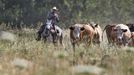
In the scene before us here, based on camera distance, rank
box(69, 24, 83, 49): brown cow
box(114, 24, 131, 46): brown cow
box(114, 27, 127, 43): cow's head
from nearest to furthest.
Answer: box(114, 24, 131, 46): brown cow < box(114, 27, 127, 43): cow's head < box(69, 24, 83, 49): brown cow

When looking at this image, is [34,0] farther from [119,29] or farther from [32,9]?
[119,29]

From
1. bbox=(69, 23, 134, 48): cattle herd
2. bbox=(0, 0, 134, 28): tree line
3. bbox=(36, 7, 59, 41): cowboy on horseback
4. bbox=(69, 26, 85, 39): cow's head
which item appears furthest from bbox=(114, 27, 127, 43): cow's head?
bbox=(0, 0, 134, 28): tree line

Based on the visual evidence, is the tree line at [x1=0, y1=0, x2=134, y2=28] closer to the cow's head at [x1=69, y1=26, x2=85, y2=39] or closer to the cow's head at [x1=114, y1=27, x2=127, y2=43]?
the cow's head at [x1=69, y1=26, x2=85, y2=39]

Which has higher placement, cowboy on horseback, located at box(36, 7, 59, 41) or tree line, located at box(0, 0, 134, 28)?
tree line, located at box(0, 0, 134, 28)

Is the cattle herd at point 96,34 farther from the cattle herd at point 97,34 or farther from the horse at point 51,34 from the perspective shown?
the horse at point 51,34

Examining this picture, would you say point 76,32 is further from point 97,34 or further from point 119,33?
point 97,34

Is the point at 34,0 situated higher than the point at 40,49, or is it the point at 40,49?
the point at 34,0

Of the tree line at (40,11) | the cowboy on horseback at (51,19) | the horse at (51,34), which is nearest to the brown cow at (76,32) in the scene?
the cowboy on horseback at (51,19)

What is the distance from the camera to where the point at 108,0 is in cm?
4981

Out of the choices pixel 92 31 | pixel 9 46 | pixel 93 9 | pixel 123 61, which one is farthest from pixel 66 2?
pixel 123 61

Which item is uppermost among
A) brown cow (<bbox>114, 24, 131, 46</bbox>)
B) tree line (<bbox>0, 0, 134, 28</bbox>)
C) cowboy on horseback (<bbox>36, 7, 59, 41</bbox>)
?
tree line (<bbox>0, 0, 134, 28</bbox>)

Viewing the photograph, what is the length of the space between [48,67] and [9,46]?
6787 mm

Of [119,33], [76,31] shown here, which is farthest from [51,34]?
[119,33]

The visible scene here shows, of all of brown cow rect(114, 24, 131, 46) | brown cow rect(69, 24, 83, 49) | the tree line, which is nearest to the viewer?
brown cow rect(114, 24, 131, 46)
